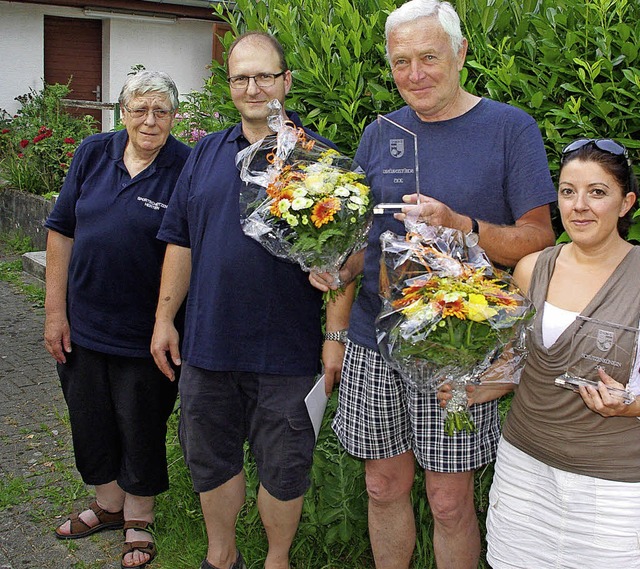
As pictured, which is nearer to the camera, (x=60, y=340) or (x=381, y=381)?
(x=381, y=381)

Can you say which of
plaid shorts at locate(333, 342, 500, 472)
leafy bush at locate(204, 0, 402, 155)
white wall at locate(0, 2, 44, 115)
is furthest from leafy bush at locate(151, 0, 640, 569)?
white wall at locate(0, 2, 44, 115)

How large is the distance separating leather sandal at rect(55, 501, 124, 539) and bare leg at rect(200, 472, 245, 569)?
80cm

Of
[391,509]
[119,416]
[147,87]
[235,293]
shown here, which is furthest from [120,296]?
[391,509]

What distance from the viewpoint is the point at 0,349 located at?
6.98 m

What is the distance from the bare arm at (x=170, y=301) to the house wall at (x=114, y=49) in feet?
31.4

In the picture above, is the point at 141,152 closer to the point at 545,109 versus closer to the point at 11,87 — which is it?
the point at 545,109

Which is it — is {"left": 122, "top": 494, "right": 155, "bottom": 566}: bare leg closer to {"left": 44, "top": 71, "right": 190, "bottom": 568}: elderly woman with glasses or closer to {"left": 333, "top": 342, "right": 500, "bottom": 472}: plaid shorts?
{"left": 44, "top": 71, "right": 190, "bottom": 568}: elderly woman with glasses

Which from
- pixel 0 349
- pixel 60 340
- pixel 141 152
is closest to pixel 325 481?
pixel 60 340

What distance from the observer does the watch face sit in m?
2.62

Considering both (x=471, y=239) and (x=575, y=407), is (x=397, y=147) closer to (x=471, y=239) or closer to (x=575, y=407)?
(x=471, y=239)

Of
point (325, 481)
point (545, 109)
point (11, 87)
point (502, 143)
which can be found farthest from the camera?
point (11, 87)

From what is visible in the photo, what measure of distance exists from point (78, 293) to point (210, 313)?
87cm

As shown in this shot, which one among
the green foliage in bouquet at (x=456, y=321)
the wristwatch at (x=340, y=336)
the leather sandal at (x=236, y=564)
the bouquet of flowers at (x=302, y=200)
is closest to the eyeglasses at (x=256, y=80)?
the bouquet of flowers at (x=302, y=200)

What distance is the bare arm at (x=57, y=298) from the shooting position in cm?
378
